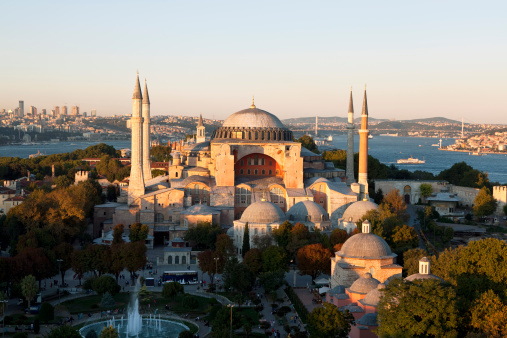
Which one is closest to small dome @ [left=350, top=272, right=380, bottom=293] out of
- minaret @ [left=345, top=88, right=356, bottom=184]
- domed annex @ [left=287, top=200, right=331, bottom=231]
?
domed annex @ [left=287, top=200, right=331, bottom=231]

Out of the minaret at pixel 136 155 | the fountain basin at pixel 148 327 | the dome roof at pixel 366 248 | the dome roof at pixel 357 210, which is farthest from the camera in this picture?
the minaret at pixel 136 155

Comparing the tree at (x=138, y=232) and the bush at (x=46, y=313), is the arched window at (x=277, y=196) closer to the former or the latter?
the tree at (x=138, y=232)

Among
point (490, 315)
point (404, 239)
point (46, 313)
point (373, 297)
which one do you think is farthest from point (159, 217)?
point (490, 315)

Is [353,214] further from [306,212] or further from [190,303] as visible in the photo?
[190,303]

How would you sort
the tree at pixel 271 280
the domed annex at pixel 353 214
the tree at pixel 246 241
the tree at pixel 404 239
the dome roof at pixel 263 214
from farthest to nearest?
the domed annex at pixel 353 214 < the dome roof at pixel 263 214 < the tree at pixel 246 241 < the tree at pixel 404 239 < the tree at pixel 271 280

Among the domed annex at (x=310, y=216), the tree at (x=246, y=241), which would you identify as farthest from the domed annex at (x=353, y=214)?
the tree at (x=246, y=241)
